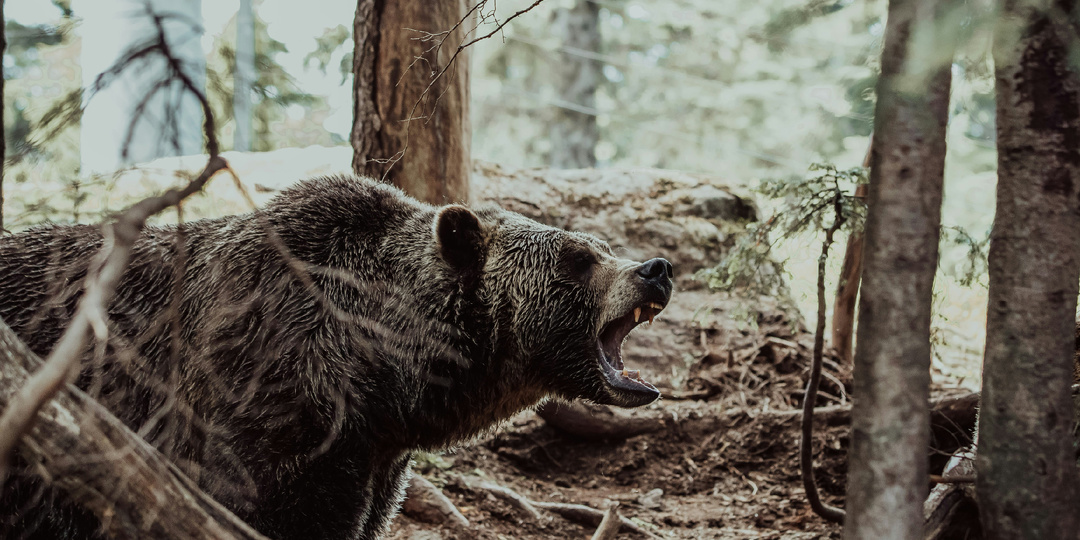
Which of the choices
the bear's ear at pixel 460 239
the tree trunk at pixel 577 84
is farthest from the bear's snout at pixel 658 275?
the tree trunk at pixel 577 84

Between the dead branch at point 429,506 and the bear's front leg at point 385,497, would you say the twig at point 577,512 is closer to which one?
the dead branch at point 429,506

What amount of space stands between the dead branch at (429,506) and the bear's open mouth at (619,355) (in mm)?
1595

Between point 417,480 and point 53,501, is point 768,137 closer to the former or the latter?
point 417,480

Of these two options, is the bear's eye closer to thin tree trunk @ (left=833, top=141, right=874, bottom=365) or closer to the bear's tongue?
the bear's tongue

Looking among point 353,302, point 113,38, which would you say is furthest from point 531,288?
point 113,38

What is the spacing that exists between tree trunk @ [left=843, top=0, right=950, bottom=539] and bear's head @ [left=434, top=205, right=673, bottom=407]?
1.36 m

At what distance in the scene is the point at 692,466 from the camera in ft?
18.5

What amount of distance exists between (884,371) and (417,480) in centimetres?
331

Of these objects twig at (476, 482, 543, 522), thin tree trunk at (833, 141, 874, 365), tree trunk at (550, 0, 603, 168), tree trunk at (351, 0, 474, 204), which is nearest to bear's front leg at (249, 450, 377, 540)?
twig at (476, 482, 543, 522)

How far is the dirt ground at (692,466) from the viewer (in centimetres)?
483

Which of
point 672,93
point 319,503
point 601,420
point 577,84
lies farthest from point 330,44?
point 672,93

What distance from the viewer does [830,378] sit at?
19.5 feet

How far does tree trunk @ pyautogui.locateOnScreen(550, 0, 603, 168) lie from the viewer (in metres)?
18.2

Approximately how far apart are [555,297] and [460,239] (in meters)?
0.55
